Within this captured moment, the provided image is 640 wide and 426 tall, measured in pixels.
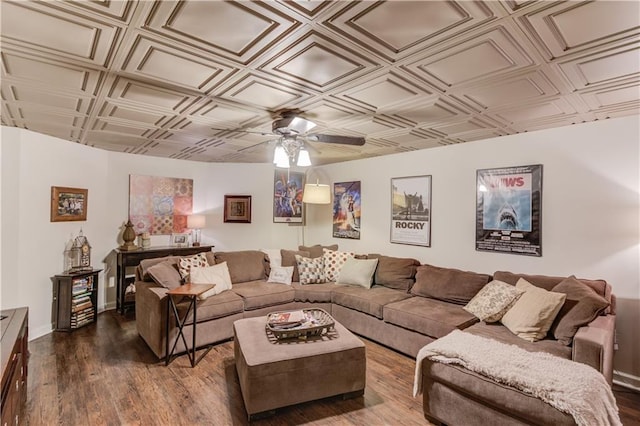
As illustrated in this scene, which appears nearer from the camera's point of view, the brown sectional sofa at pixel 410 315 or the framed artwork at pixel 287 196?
the brown sectional sofa at pixel 410 315

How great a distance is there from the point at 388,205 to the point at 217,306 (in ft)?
9.34

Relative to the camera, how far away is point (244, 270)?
4.56 metres

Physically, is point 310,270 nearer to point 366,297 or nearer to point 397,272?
point 366,297

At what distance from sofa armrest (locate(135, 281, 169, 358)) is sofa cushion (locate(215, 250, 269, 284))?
101 cm

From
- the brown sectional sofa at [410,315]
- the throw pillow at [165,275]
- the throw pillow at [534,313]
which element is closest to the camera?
the brown sectional sofa at [410,315]

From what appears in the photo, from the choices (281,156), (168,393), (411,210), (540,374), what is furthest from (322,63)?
(411,210)

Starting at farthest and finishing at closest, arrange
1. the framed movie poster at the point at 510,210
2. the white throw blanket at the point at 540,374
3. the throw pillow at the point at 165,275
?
the throw pillow at the point at 165,275 < the framed movie poster at the point at 510,210 < the white throw blanket at the point at 540,374

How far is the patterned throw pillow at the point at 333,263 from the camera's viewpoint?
4.73 m

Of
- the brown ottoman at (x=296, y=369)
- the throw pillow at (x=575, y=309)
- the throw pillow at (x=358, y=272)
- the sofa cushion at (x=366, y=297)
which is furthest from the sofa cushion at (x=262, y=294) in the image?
the throw pillow at (x=575, y=309)

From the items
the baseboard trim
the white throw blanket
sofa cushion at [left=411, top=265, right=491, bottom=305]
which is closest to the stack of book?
the white throw blanket

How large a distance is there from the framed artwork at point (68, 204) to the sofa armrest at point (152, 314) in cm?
148

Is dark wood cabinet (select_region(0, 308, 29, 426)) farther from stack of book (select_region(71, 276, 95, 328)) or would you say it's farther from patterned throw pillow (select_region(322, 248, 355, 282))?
patterned throw pillow (select_region(322, 248, 355, 282))

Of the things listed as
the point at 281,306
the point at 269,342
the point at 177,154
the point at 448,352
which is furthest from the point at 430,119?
the point at 177,154

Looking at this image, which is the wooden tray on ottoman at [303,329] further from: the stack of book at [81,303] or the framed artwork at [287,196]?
the framed artwork at [287,196]
